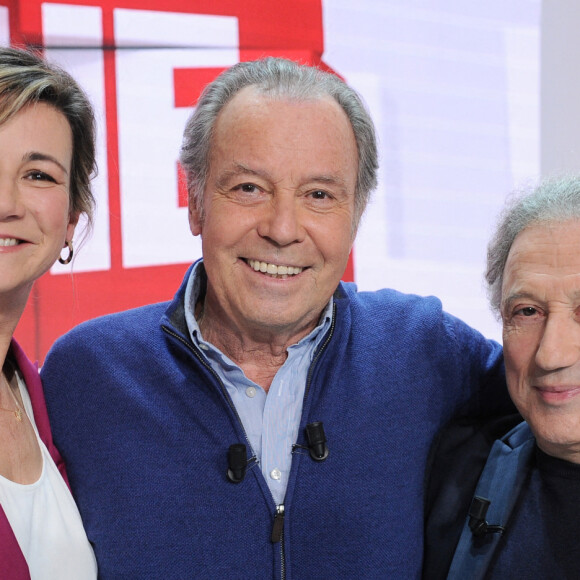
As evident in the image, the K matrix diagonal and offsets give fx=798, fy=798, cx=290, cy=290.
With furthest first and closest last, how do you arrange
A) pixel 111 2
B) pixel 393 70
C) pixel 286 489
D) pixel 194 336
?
pixel 393 70, pixel 111 2, pixel 194 336, pixel 286 489

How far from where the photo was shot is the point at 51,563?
5.50 feet

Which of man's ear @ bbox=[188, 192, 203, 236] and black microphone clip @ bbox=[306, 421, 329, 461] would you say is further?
man's ear @ bbox=[188, 192, 203, 236]

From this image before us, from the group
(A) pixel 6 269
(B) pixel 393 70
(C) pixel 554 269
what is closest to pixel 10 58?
(A) pixel 6 269

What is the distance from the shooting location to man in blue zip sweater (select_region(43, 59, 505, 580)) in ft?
5.71

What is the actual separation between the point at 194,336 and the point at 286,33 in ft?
5.15

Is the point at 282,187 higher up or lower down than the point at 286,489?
higher up

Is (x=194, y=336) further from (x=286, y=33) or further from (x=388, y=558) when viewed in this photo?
(x=286, y=33)

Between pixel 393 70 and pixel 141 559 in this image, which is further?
pixel 393 70

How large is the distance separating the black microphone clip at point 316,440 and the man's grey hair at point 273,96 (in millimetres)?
547

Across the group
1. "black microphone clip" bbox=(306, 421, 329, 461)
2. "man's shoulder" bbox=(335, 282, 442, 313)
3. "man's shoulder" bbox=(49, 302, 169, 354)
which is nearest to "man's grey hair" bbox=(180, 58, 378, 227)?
"man's shoulder" bbox=(335, 282, 442, 313)

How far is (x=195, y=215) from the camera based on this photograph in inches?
79.9

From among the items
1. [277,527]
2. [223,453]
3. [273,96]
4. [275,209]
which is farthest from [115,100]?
[277,527]

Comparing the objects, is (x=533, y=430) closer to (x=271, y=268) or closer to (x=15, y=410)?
(x=271, y=268)

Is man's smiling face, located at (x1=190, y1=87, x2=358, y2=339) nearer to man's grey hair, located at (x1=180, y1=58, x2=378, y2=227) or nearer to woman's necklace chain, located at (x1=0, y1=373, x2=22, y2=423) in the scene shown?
man's grey hair, located at (x1=180, y1=58, x2=378, y2=227)
